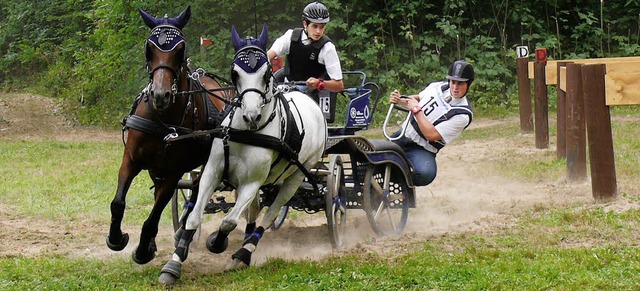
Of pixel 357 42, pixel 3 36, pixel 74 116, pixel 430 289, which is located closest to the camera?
pixel 430 289

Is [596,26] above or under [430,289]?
above

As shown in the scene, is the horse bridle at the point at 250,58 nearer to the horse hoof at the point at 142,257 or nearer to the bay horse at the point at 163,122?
the bay horse at the point at 163,122

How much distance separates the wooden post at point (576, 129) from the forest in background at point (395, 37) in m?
8.48

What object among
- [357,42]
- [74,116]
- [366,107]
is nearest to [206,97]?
[366,107]

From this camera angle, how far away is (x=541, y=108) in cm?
1306

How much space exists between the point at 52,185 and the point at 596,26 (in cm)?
1357

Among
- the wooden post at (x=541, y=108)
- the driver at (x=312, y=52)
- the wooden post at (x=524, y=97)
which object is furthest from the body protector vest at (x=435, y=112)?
the wooden post at (x=524, y=97)

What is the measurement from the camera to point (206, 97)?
672 centimetres

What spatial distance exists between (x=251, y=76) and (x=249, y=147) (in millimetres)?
555

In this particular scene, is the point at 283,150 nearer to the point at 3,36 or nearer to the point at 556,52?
the point at 556,52

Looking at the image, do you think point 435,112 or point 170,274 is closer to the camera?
point 170,274

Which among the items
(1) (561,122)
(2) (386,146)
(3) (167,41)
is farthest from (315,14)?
(1) (561,122)

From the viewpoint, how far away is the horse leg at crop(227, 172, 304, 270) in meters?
6.71

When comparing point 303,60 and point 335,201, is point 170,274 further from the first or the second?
point 303,60
